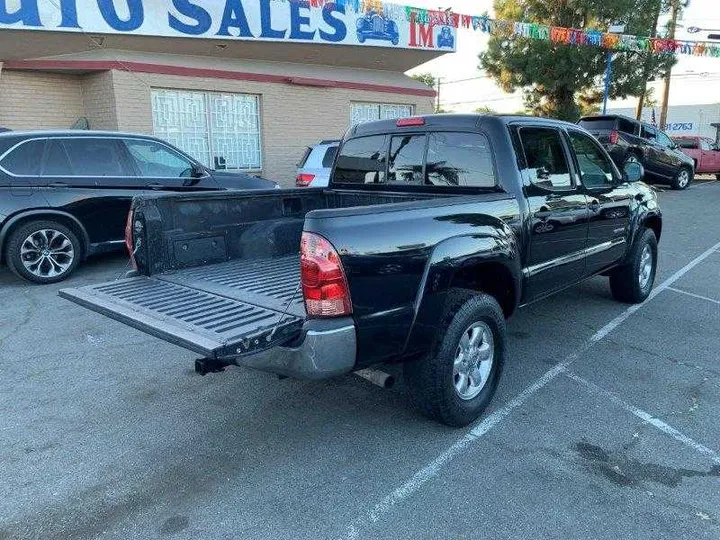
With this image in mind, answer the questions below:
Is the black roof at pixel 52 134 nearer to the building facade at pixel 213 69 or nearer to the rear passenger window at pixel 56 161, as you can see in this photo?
the rear passenger window at pixel 56 161

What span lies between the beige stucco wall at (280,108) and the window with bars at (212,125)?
8.4 inches

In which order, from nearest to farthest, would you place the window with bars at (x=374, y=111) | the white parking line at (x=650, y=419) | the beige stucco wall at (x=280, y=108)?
the white parking line at (x=650, y=419) → the beige stucco wall at (x=280, y=108) → the window with bars at (x=374, y=111)

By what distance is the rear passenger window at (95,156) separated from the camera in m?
7.32

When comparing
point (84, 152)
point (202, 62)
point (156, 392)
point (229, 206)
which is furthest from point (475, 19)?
point (156, 392)

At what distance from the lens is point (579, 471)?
10.4ft

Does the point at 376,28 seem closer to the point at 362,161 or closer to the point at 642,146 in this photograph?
the point at 642,146

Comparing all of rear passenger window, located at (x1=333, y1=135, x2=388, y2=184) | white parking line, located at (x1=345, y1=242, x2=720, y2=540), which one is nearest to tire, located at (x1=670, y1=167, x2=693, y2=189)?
white parking line, located at (x1=345, y1=242, x2=720, y2=540)

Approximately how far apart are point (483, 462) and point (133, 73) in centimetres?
1050

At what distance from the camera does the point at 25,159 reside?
693 cm

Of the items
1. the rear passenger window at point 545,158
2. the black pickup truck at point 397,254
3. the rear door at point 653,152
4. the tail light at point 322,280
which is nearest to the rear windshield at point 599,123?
the rear door at point 653,152

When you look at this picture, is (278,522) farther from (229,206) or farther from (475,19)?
(475,19)

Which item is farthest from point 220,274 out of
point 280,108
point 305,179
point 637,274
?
point 280,108

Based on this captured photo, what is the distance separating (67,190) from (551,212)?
18.9ft

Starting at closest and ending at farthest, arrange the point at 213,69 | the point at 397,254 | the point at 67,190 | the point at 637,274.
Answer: the point at 397,254 < the point at 637,274 < the point at 67,190 < the point at 213,69
